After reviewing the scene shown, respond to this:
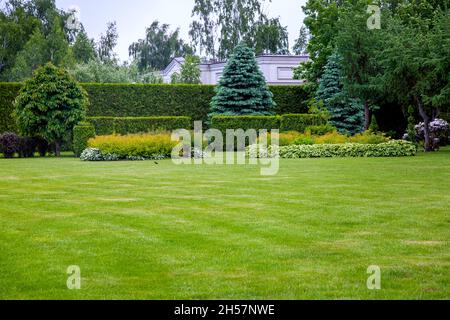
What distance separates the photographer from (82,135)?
1043 inches

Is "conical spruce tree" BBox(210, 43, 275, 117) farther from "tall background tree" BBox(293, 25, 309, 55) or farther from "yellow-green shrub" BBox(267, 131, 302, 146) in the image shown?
"tall background tree" BBox(293, 25, 309, 55)

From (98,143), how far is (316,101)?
14676mm

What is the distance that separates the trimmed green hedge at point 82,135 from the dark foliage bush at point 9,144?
2381 millimetres

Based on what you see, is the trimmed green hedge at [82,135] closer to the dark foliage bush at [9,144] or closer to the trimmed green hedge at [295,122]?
the dark foliage bush at [9,144]

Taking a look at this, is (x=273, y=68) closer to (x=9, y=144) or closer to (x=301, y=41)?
(x=301, y=41)

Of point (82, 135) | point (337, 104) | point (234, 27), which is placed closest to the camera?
point (82, 135)

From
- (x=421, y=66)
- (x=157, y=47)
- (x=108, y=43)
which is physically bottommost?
(x=421, y=66)

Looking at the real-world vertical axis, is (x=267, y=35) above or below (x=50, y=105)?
above

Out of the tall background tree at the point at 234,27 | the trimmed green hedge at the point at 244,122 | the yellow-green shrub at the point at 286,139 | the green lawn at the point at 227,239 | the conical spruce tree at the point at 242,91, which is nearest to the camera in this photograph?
the green lawn at the point at 227,239

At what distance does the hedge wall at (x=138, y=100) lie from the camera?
30.9 meters

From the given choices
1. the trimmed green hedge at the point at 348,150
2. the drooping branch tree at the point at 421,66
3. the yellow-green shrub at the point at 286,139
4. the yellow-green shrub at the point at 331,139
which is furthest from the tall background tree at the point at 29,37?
the trimmed green hedge at the point at 348,150

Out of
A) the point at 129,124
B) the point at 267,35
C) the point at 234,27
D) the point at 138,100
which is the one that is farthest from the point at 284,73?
the point at 129,124

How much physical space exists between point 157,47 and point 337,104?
118ft
